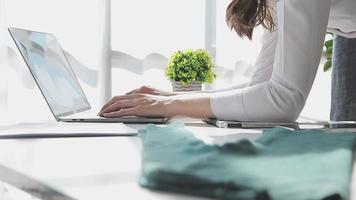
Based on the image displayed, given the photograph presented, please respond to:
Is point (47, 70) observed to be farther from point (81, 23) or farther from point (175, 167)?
point (81, 23)

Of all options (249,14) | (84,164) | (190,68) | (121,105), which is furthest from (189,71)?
(84,164)

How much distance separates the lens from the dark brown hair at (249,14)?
120cm

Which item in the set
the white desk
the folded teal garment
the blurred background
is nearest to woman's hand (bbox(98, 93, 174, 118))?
the white desk

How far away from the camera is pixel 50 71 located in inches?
47.6

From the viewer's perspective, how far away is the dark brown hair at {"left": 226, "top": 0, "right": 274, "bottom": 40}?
1197 millimetres

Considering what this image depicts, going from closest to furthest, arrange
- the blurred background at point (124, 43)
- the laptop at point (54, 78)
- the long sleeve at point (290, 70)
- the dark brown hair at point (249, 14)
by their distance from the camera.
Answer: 1. the long sleeve at point (290, 70)
2. the laptop at point (54, 78)
3. the dark brown hair at point (249, 14)
4. the blurred background at point (124, 43)

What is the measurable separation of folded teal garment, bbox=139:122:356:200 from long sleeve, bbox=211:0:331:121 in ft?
1.37

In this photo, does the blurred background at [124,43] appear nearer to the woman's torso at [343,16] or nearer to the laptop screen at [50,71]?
the laptop screen at [50,71]

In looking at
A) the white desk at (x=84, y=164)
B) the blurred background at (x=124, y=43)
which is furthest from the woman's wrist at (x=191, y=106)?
the blurred background at (x=124, y=43)

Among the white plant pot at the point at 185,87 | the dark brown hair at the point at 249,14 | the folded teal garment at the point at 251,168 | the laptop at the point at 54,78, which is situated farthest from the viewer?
the white plant pot at the point at 185,87

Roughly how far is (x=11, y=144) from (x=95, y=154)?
17 centimetres

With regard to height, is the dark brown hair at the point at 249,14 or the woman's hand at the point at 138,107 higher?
the dark brown hair at the point at 249,14

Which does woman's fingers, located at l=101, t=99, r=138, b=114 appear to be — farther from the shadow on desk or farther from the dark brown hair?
the shadow on desk

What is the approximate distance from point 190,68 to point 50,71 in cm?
102
